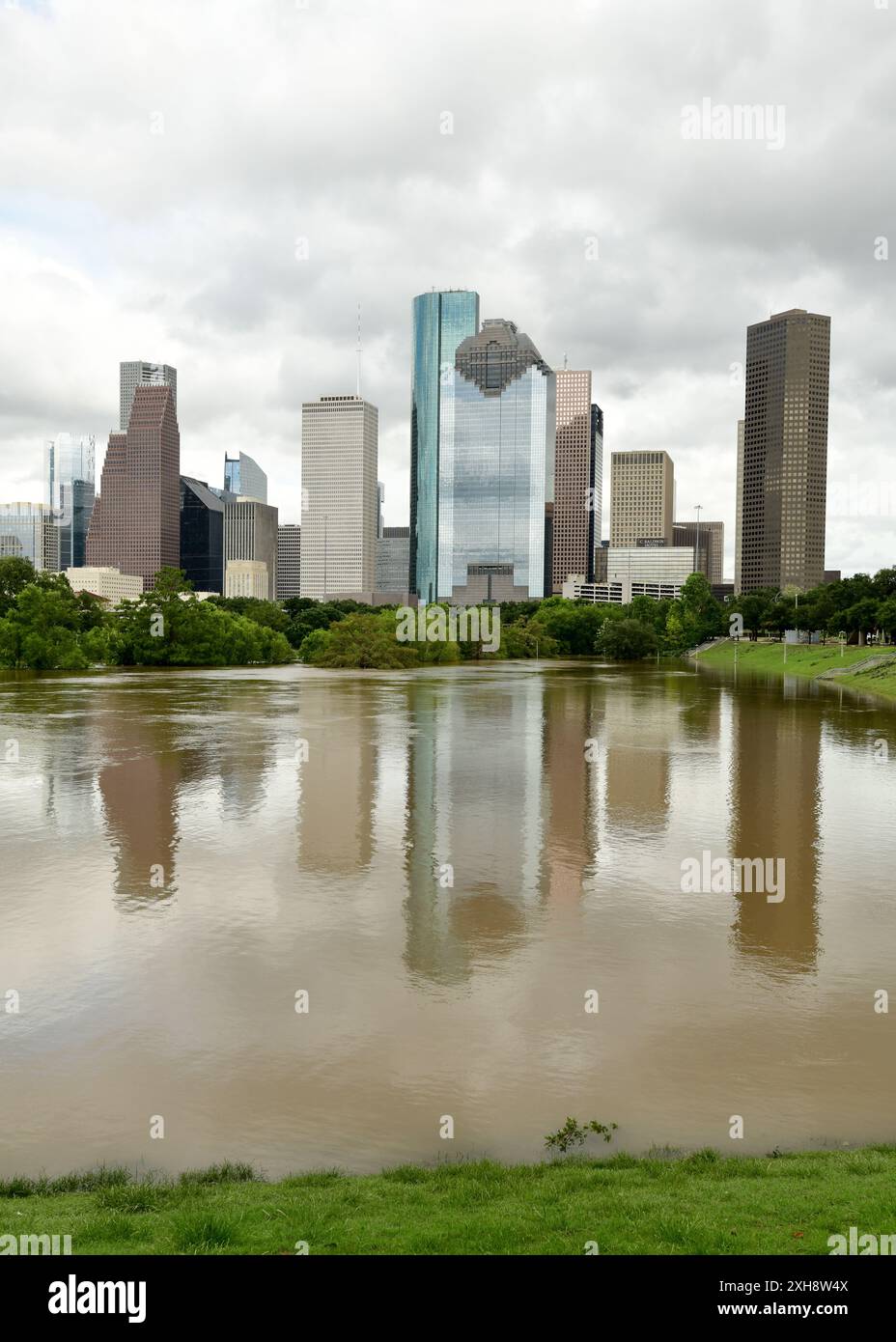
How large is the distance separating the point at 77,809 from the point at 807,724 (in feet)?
107

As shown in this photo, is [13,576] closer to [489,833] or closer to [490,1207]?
[489,833]

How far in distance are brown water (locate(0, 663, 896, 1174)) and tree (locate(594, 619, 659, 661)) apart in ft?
337

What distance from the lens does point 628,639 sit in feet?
431

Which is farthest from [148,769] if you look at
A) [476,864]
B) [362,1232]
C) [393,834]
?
[362,1232]

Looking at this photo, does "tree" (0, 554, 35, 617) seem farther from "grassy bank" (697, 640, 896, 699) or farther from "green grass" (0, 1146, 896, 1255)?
"green grass" (0, 1146, 896, 1255)

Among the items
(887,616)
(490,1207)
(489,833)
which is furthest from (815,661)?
(490,1207)

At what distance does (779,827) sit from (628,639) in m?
112

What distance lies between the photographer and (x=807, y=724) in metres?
43.3

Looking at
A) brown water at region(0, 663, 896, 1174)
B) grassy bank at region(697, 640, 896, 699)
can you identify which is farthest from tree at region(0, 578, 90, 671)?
grassy bank at region(697, 640, 896, 699)

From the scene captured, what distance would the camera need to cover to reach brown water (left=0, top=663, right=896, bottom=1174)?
877 cm

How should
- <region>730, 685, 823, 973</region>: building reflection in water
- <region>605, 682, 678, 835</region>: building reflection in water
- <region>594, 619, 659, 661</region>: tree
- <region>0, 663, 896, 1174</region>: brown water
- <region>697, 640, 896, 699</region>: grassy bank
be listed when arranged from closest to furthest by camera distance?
<region>0, 663, 896, 1174</region>: brown water, <region>730, 685, 823, 973</region>: building reflection in water, <region>605, 682, 678, 835</region>: building reflection in water, <region>697, 640, 896, 699</region>: grassy bank, <region>594, 619, 659, 661</region>: tree

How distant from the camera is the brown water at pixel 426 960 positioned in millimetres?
8773

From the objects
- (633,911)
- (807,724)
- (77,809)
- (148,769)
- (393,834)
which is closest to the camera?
(633,911)
